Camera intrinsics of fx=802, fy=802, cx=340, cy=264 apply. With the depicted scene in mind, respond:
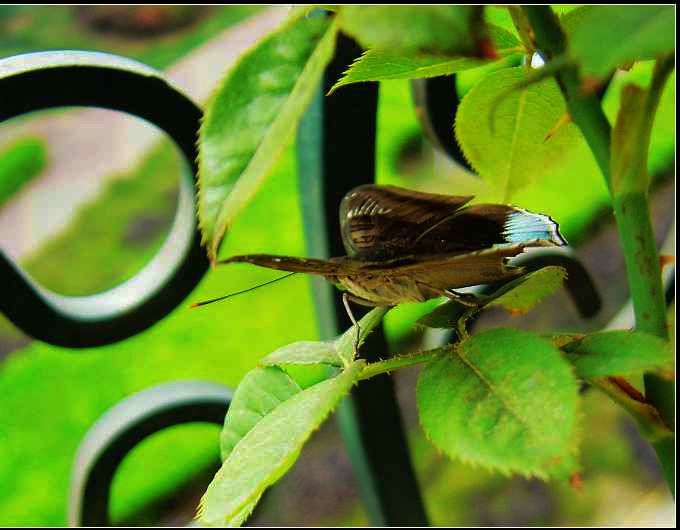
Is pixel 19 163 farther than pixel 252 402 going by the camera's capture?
Yes

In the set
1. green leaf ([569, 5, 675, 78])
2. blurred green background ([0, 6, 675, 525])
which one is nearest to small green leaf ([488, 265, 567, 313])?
green leaf ([569, 5, 675, 78])

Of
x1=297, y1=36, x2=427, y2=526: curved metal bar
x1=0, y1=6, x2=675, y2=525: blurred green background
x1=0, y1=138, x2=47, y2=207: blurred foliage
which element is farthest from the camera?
x1=0, y1=138, x2=47, y2=207: blurred foliage

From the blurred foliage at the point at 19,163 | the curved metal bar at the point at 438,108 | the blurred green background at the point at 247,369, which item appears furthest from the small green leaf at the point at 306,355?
the blurred foliage at the point at 19,163

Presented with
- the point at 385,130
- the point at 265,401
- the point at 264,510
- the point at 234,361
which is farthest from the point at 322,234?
the point at 385,130

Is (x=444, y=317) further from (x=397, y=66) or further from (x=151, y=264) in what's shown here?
(x=151, y=264)

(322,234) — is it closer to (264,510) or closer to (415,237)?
(415,237)

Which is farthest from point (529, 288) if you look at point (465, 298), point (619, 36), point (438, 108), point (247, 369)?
point (247, 369)

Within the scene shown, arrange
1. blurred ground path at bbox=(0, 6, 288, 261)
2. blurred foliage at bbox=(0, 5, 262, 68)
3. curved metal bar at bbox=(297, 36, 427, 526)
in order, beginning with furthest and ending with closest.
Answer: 1. blurred foliage at bbox=(0, 5, 262, 68)
2. blurred ground path at bbox=(0, 6, 288, 261)
3. curved metal bar at bbox=(297, 36, 427, 526)

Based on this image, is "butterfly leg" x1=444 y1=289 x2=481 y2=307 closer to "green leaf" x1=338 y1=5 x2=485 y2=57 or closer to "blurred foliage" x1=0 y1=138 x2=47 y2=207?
"green leaf" x1=338 y1=5 x2=485 y2=57
